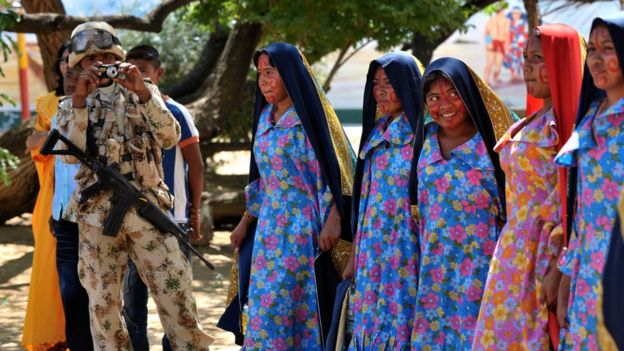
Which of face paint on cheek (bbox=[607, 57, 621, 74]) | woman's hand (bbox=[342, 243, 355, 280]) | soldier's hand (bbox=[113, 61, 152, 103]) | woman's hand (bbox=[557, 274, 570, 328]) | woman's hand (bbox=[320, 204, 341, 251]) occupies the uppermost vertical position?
face paint on cheek (bbox=[607, 57, 621, 74])

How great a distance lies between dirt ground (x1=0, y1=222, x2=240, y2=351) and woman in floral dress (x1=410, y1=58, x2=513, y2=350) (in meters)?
2.48

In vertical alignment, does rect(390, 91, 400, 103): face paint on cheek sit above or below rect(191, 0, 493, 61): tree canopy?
below

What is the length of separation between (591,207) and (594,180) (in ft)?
0.30

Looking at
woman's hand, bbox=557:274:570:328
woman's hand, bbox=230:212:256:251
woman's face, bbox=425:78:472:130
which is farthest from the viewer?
woman's hand, bbox=230:212:256:251

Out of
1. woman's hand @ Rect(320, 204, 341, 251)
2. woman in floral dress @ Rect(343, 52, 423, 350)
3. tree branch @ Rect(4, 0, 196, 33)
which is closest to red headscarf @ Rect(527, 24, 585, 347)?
woman in floral dress @ Rect(343, 52, 423, 350)

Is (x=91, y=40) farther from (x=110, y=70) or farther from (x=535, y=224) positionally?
(x=535, y=224)

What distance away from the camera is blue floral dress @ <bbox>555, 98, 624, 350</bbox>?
11.7 ft

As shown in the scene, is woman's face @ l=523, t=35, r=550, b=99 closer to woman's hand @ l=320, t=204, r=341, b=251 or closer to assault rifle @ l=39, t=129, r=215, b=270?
woman's hand @ l=320, t=204, r=341, b=251

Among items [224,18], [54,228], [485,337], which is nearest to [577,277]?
[485,337]

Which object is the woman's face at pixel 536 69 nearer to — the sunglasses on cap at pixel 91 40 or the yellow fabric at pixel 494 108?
the yellow fabric at pixel 494 108

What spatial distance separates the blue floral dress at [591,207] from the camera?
357 cm

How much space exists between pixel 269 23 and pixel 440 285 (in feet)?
18.2

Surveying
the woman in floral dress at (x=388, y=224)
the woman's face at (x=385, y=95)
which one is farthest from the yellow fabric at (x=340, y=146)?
the woman's face at (x=385, y=95)

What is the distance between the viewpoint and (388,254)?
5.10 metres
